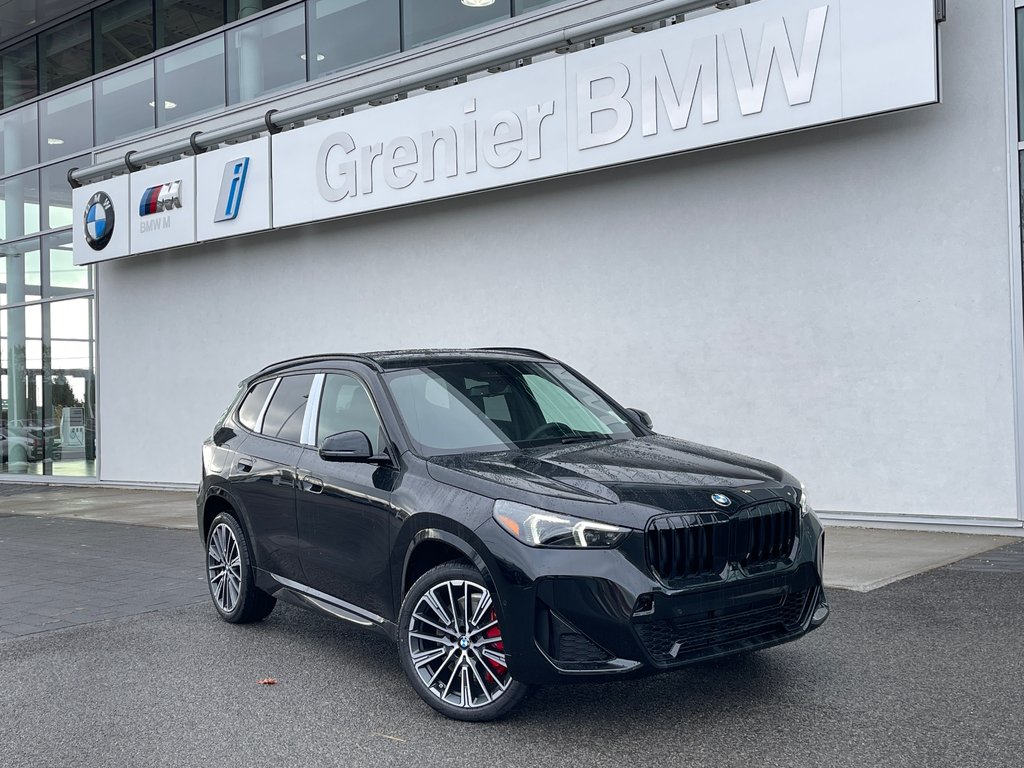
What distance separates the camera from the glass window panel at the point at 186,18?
18.5 meters

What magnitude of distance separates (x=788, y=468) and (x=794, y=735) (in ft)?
22.3

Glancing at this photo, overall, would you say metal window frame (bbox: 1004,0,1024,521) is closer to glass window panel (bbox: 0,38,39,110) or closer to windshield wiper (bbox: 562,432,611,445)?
windshield wiper (bbox: 562,432,611,445)

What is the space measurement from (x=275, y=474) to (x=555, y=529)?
249 cm

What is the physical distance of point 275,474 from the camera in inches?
247

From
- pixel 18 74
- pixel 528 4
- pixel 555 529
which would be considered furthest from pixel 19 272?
pixel 555 529

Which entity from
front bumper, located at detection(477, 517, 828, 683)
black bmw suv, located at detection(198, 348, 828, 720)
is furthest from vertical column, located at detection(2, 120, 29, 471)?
front bumper, located at detection(477, 517, 828, 683)

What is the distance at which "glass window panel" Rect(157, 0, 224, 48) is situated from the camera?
60.6 ft

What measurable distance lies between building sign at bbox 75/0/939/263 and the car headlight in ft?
23.0

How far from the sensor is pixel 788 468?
35.8 feet

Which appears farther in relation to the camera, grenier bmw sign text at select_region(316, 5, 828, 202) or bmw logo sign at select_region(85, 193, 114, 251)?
bmw logo sign at select_region(85, 193, 114, 251)

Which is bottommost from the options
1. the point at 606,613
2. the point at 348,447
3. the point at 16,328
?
the point at 606,613

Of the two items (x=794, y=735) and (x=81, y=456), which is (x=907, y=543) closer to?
(x=794, y=735)

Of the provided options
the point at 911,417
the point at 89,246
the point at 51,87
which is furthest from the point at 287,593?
the point at 51,87

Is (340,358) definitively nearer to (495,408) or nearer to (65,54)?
(495,408)
